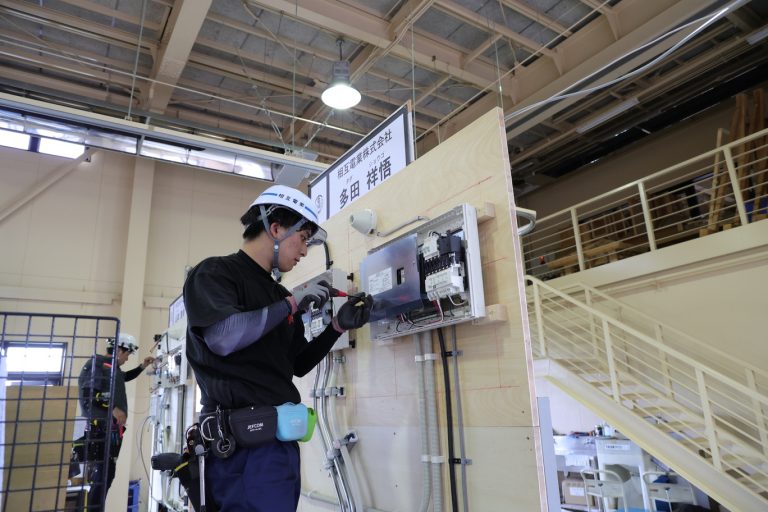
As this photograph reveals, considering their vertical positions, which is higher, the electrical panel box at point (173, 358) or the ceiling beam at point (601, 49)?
the ceiling beam at point (601, 49)

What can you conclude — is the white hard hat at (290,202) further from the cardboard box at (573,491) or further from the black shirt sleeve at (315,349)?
the cardboard box at (573,491)

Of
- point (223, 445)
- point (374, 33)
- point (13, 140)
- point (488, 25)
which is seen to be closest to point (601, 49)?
point (488, 25)

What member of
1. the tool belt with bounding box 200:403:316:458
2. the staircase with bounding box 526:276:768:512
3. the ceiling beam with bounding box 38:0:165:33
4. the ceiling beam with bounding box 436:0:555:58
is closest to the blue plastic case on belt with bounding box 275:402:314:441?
the tool belt with bounding box 200:403:316:458

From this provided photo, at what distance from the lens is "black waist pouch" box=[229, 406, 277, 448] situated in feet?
5.46

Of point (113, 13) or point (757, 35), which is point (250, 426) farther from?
point (757, 35)

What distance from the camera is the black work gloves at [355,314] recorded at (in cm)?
219

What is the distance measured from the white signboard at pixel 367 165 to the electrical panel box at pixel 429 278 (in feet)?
2.07

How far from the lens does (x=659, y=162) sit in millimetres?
8672

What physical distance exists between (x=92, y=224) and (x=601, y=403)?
303 inches

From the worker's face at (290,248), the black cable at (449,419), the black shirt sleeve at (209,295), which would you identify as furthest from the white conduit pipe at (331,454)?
the black shirt sleeve at (209,295)

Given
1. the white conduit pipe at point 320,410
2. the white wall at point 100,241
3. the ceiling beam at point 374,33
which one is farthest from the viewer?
the white wall at point 100,241

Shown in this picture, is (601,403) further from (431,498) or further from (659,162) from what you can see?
(659,162)

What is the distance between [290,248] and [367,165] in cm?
119

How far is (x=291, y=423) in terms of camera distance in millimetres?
1746
